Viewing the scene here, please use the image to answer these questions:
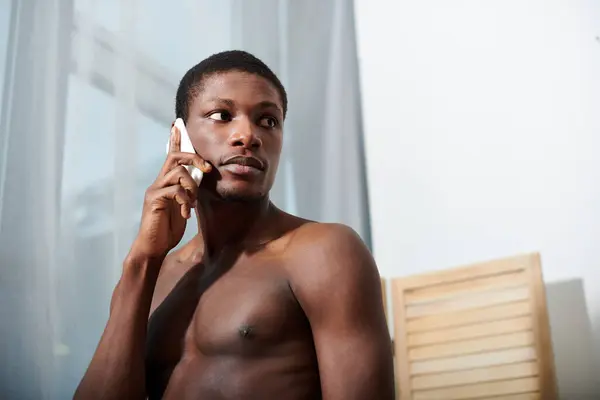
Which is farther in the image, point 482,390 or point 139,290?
point 482,390

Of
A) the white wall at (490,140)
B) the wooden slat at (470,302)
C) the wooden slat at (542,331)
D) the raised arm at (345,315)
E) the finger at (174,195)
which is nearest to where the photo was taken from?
the raised arm at (345,315)

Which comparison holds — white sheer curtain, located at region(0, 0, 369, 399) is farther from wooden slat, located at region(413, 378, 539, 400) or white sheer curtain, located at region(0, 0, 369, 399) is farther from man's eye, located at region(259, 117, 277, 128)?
wooden slat, located at region(413, 378, 539, 400)

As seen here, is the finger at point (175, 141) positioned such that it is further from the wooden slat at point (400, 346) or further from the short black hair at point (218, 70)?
the wooden slat at point (400, 346)

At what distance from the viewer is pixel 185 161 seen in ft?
3.07

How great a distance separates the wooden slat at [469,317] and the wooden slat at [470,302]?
0.04 ft

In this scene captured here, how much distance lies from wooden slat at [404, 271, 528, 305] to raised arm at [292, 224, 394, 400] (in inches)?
28.6

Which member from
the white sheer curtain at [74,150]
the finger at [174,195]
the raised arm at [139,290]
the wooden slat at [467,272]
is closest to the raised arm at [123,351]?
the raised arm at [139,290]

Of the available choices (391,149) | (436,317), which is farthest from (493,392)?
(391,149)

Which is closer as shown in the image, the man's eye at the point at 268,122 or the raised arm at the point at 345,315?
the raised arm at the point at 345,315

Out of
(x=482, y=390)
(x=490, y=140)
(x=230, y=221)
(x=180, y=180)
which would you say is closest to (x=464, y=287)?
(x=482, y=390)

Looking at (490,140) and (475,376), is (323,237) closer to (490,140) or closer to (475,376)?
(475,376)

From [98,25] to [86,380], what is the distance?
870mm

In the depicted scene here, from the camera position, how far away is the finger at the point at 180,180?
0.90 metres

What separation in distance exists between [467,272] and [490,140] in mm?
422
